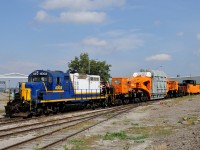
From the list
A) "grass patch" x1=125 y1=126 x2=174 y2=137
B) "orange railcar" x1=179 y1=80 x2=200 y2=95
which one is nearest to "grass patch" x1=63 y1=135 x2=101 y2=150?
"grass patch" x1=125 y1=126 x2=174 y2=137

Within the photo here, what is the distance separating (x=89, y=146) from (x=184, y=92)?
47.9 m

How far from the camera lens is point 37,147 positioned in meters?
11.4

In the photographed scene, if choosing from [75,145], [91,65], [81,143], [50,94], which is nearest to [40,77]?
[50,94]

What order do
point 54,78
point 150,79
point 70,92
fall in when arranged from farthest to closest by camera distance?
point 150,79 → point 70,92 → point 54,78

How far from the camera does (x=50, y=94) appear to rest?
23531 mm

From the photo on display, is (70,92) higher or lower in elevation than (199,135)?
higher

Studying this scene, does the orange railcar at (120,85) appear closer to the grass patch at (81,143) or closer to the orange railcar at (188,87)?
the grass patch at (81,143)

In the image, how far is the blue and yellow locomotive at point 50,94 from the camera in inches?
864

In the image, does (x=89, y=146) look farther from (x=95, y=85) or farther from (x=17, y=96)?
(x=95, y=85)

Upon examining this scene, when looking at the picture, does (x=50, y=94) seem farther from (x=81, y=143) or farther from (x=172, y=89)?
(x=172, y=89)

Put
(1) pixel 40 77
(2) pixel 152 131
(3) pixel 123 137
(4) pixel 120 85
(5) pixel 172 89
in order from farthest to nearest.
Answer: (5) pixel 172 89 → (4) pixel 120 85 → (1) pixel 40 77 → (2) pixel 152 131 → (3) pixel 123 137

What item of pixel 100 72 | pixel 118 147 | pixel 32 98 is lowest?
pixel 118 147

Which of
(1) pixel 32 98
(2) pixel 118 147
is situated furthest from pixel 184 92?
(2) pixel 118 147

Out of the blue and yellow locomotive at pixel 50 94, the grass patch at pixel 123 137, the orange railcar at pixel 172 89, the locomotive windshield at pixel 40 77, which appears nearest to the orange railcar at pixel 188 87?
the orange railcar at pixel 172 89
